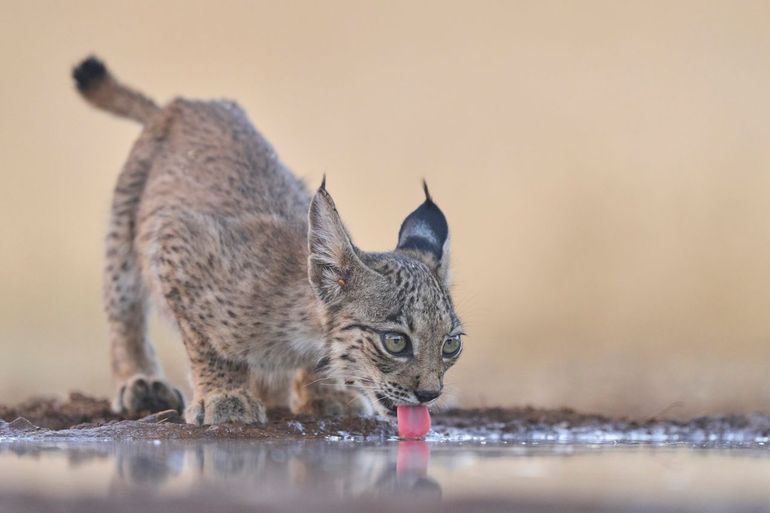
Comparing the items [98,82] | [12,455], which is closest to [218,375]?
[12,455]

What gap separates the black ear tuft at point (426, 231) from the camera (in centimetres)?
687

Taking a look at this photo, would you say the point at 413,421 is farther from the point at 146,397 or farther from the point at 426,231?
the point at 146,397

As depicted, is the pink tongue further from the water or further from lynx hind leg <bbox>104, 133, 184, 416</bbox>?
lynx hind leg <bbox>104, 133, 184, 416</bbox>

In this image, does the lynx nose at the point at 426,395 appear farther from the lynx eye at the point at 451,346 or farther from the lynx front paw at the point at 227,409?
A: the lynx front paw at the point at 227,409

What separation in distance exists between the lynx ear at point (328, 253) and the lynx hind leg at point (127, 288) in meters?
2.08

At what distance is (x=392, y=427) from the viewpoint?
666 centimetres

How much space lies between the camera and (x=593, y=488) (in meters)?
4.00

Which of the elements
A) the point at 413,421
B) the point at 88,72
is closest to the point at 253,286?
the point at 413,421

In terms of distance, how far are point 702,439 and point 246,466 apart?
3.16 meters

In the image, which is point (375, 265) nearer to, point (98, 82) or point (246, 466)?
point (246, 466)

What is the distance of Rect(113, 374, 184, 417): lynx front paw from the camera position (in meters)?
7.71

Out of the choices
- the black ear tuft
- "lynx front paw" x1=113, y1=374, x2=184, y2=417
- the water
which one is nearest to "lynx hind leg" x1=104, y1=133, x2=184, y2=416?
"lynx front paw" x1=113, y1=374, x2=184, y2=417

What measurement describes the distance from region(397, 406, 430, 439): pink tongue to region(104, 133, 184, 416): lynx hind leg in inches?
99.3

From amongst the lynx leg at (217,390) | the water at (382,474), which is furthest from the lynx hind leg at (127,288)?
the water at (382,474)
